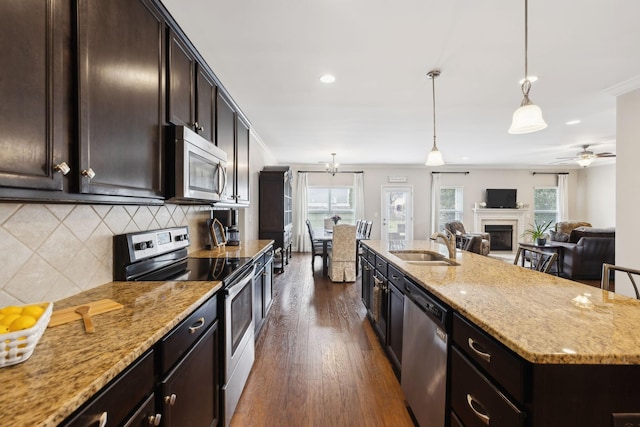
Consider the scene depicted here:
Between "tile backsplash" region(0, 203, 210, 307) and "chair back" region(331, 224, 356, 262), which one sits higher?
"tile backsplash" region(0, 203, 210, 307)

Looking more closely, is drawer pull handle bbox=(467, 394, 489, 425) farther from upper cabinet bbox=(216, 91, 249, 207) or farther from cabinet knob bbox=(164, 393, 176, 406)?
upper cabinet bbox=(216, 91, 249, 207)

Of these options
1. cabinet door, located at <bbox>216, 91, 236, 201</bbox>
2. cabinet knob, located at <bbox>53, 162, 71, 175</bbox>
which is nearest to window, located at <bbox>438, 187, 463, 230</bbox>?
cabinet door, located at <bbox>216, 91, 236, 201</bbox>

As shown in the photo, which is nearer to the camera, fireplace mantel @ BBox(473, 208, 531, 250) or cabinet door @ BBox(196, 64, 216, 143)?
cabinet door @ BBox(196, 64, 216, 143)

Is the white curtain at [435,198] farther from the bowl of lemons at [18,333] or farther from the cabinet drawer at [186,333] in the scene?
the bowl of lemons at [18,333]

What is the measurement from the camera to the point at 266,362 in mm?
2375

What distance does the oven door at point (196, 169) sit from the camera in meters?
1.59

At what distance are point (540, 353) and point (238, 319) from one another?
160 centimetres

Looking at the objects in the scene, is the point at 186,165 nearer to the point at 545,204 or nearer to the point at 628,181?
the point at 628,181

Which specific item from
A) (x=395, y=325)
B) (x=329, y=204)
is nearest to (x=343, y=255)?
(x=395, y=325)

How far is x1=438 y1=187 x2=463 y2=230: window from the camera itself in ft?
27.8

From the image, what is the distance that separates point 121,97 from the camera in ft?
3.96

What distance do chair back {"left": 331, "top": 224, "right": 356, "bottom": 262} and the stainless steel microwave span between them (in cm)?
300

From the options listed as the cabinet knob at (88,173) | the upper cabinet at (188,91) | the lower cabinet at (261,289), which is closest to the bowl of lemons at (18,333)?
the cabinet knob at (88,173)

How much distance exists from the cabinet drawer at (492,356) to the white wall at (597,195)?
31.9 ft
